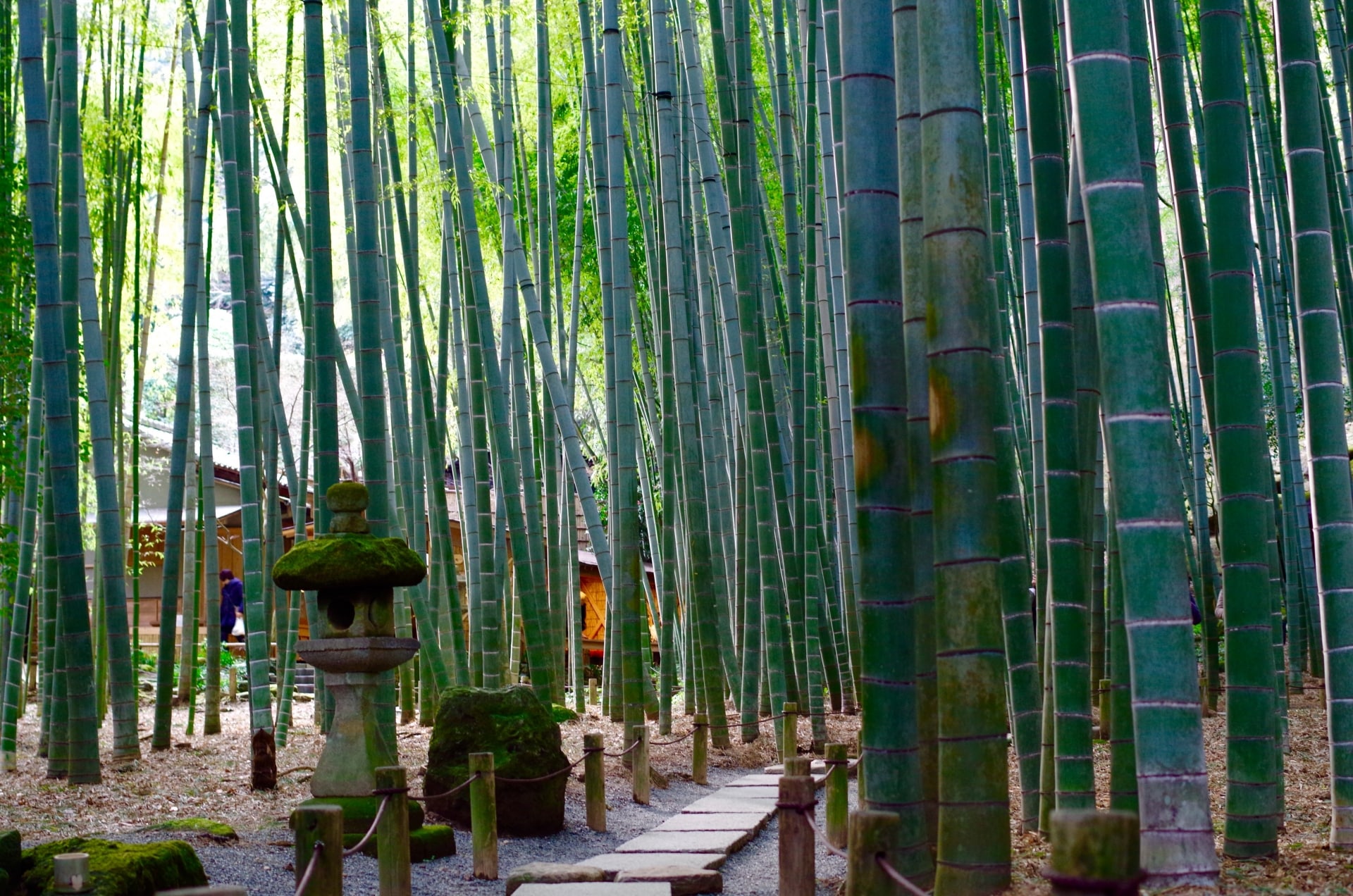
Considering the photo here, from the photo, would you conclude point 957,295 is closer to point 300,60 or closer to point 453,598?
point 453,598

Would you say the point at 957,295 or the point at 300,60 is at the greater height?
the point at 300,60

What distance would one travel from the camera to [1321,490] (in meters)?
2.88

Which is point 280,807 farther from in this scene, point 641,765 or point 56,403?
point 56,403

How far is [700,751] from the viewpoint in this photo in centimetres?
564

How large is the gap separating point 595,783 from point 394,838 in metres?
1.59

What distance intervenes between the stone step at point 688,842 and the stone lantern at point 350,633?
90 cm

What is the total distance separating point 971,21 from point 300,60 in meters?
5.90

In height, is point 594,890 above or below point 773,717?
below

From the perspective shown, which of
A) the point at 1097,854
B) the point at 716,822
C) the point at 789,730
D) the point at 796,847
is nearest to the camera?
the point at 1097,854

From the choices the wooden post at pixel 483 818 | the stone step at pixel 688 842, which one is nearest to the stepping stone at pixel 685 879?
the stone step at pixel 688 842

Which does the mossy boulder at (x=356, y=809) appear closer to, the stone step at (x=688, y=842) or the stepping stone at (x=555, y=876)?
the stepping stone at (x=555, y=876)

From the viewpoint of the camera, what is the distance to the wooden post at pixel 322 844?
2.39m

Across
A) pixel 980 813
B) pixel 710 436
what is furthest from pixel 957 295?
pixel 710 436

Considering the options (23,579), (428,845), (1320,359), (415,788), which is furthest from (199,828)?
(1320,359)
